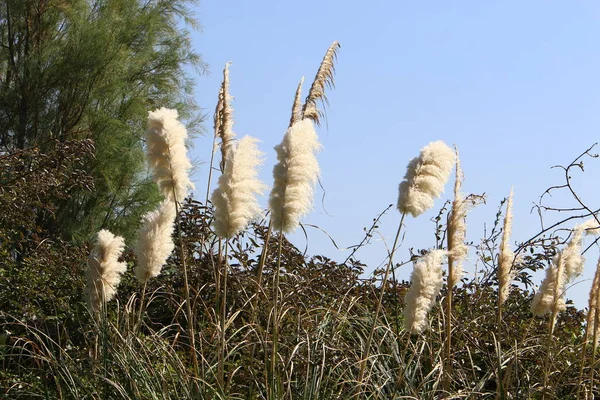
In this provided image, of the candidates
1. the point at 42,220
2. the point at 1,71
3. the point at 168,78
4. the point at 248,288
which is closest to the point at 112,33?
the point at 168,78

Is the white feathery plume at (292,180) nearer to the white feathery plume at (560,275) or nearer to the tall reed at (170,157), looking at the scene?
the tall reed at (170,157)

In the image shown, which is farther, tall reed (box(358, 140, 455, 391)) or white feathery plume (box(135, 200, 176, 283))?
white feathery plume (box(135, 200, 176, 283))

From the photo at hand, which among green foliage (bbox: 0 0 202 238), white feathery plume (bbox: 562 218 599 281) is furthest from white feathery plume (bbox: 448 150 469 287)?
green foliage (bbox: 0 0 202 238)

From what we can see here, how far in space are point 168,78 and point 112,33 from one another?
170 cm

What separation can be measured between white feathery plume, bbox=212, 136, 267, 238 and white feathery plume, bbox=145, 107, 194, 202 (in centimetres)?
17

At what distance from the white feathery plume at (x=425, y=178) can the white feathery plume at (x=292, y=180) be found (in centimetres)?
38

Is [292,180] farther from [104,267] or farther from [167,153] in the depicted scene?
[104,267]

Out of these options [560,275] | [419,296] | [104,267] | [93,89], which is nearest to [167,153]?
[104,267]

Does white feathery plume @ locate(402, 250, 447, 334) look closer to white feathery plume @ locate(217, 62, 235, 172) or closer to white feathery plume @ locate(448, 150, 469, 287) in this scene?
white feathery plume @ locate(448, 150, 469, 287)

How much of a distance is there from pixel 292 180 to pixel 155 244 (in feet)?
2.58

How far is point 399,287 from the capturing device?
233 inches

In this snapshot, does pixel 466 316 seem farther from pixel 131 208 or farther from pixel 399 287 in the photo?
pixel 131 208

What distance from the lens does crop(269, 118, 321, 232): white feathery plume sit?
338 centimetres

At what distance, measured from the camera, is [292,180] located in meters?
3.38
